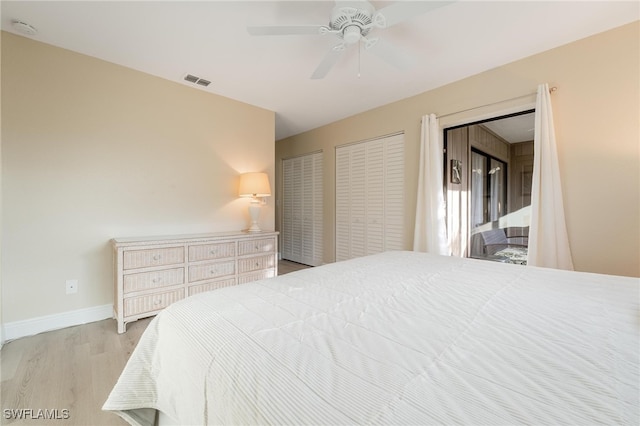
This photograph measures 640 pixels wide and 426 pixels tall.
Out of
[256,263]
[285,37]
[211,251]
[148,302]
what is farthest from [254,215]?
[285,37]

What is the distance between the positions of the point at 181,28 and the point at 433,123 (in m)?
2.58

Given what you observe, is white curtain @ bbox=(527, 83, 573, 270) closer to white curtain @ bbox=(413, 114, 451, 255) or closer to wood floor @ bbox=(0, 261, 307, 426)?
white curtain @ bbox=(413, 114, 451, 255)

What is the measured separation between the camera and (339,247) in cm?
412

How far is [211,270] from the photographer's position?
2.71 m

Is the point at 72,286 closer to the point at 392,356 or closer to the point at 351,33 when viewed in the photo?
the point at 392,356

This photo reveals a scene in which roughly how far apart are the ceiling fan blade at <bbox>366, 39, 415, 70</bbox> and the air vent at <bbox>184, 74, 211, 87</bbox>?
6.26 ft

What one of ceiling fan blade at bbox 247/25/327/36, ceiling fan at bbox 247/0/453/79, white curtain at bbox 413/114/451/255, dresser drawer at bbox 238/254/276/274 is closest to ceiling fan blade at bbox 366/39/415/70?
ceiling fan at bbox 247/0/453/79

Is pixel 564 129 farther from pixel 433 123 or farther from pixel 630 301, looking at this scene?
pixel 630 301

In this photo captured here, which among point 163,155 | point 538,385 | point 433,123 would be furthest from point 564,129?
point 163,155

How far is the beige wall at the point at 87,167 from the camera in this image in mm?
2107

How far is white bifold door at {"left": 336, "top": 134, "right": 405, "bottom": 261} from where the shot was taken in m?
3.42

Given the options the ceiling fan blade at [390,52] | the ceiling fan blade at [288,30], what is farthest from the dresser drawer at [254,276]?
the ceiling fan blade at [390,52]

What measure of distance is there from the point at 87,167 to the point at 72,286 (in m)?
1.08

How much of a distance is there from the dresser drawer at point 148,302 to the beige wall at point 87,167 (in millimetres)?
478
